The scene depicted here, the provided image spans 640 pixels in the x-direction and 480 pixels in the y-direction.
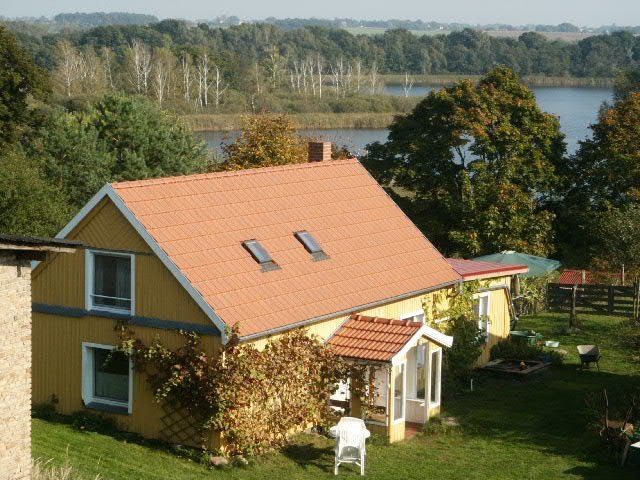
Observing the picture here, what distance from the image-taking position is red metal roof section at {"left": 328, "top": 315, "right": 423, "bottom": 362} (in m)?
21.8

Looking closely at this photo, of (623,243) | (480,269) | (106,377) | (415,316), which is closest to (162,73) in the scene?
(623,243)

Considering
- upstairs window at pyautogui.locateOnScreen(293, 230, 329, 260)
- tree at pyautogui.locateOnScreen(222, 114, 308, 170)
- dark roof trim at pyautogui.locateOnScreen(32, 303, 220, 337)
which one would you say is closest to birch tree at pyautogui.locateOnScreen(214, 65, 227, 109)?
tree at pyautogui.locateOnScreen(222, 114, 308, 170)

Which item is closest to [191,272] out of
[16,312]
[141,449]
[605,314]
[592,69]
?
[141,449]

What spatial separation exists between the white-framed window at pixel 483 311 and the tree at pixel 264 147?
1156 centimetres

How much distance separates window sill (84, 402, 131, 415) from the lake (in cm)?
2235

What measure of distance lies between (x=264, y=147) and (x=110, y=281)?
1777cm

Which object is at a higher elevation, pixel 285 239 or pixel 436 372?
pixel 285 239

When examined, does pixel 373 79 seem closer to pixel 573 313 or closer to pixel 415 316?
pixel 573 313

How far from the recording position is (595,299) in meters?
36.2

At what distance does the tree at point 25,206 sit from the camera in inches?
1368

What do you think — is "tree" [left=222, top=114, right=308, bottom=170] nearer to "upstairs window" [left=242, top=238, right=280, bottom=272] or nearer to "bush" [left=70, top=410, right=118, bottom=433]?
"upstairs window" [left=242, top=238, right=280, bottom=272]

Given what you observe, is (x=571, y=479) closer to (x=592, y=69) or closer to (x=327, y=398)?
(x=327, y=398)

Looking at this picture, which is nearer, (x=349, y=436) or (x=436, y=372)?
(x=349, y=436)

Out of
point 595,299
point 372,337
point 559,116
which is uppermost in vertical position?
point 559,116
